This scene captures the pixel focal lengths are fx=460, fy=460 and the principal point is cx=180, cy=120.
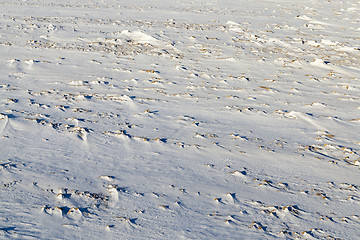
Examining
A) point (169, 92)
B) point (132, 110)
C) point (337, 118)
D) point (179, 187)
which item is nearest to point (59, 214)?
point (179, 187)

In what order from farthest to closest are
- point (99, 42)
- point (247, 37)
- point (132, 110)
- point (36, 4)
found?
point (36, 4) → point (247, 37) → point (99, 42) → point (132, 110)

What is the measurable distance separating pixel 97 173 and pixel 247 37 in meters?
4.12

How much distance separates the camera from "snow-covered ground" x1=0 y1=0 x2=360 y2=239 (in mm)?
2463

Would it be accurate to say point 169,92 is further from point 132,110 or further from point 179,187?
point 179,187

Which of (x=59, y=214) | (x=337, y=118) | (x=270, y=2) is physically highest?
(x=270, y=2)

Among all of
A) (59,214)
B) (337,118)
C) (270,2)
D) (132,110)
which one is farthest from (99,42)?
(270,2)

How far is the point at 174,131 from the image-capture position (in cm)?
352

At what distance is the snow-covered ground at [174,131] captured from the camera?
2.46m

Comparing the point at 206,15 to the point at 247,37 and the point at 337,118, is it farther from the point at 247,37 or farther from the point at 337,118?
the point at 337,118

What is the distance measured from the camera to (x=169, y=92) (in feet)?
14.2

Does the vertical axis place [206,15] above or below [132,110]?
above

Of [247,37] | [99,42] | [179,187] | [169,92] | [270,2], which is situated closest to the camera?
[179,187]

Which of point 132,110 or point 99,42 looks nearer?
point 132,110

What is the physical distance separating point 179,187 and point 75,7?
541cm
